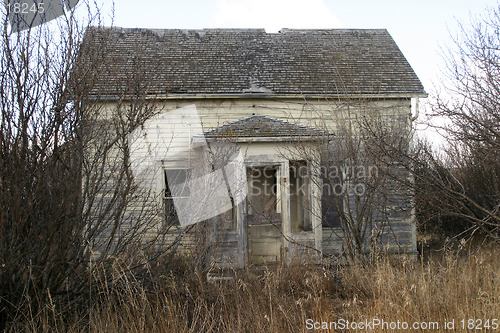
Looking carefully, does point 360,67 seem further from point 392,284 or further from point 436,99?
point 392,284

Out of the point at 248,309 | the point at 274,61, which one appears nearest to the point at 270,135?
the point at 274,61

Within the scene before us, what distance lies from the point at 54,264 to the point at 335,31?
1142cm

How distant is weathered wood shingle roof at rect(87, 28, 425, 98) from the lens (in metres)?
11.1

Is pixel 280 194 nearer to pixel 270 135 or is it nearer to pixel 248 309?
pixel 270 135

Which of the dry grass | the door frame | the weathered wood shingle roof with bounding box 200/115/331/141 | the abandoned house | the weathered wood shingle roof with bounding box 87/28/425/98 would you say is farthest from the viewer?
the weathered wood shingle roof with bounding box 87/28/425/98

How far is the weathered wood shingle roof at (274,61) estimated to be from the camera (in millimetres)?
11062

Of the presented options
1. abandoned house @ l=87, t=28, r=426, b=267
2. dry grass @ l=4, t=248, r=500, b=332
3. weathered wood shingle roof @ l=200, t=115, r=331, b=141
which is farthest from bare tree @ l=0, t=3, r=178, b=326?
weathered wood shingle roof @ l=200, t=115, r=331, b=141

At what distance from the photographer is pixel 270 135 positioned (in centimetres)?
930

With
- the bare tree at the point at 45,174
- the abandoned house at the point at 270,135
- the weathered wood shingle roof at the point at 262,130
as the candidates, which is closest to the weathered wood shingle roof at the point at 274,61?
the abandoned house at the point at 270,135

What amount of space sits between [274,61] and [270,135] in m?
3.70

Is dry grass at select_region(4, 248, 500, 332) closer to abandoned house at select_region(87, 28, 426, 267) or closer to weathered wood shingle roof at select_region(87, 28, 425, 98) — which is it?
abandoned house at select_region(87, 28, 426, 267)

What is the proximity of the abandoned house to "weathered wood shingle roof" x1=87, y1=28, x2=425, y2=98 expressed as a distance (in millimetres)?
39

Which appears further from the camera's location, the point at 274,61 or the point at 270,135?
the point at 274,61

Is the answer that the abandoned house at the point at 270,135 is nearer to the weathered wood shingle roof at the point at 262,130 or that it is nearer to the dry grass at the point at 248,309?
the weathered wood shingle roof at the point at 262,130
